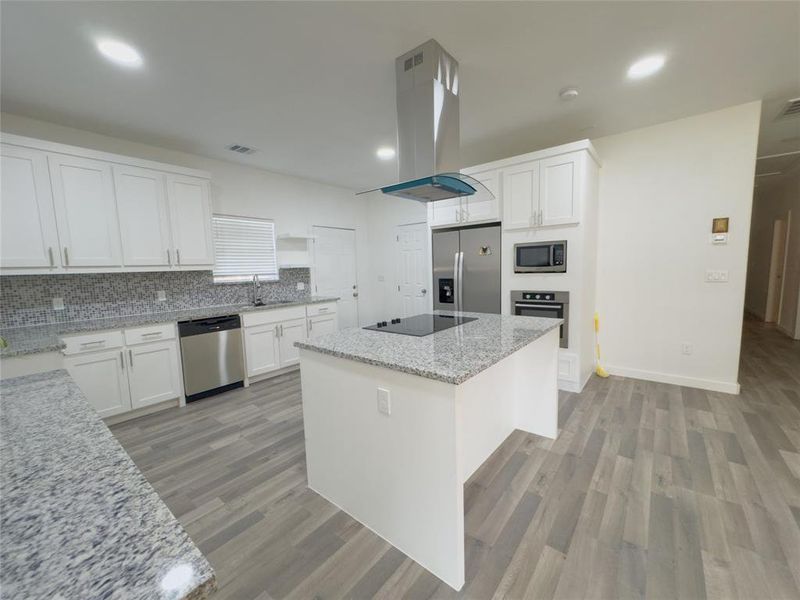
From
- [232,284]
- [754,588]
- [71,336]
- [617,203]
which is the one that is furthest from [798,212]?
[71,336]

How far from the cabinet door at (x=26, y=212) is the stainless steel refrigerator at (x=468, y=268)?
3.62 m

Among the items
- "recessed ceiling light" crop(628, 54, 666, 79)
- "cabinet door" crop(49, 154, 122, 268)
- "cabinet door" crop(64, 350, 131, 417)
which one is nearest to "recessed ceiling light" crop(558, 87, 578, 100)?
"recessed ceiling light" crop(628, 54, 666, 79)

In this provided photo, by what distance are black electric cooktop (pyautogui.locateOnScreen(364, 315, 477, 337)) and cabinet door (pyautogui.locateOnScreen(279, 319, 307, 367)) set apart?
2.16 m

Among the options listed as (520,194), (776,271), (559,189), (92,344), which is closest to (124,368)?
A: (92,344)

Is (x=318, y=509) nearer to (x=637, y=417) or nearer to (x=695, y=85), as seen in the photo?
(x=637, y=417)

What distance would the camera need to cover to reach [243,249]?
4.32 m

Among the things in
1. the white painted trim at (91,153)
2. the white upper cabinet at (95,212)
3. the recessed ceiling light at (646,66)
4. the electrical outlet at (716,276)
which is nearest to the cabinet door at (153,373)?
the white upper cabinet at (95,212)

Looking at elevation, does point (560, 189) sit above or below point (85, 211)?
above

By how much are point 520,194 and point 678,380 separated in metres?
2.54

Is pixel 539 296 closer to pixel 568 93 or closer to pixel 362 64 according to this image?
pixel 568 93

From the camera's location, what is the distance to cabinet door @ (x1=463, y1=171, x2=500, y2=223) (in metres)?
3.59

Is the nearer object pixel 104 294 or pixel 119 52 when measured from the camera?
pixel 119 52

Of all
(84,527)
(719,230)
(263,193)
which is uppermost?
(263,193)

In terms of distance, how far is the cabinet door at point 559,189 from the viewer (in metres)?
3.13
